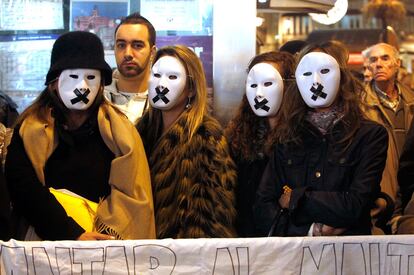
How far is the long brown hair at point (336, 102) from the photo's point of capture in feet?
9.03

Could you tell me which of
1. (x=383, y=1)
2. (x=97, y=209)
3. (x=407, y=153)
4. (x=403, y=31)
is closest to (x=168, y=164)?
(x=97, y=209)

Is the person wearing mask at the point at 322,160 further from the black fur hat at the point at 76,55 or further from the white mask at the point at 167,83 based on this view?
the black fur hat at the point at 76,55

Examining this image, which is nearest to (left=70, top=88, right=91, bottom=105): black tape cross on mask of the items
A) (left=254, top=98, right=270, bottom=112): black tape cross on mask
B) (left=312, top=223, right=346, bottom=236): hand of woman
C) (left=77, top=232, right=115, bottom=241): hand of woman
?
(left=77, top=232, right=115, bottom=241): hand of woman

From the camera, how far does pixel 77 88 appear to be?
283cm

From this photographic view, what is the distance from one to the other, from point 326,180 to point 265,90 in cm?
62

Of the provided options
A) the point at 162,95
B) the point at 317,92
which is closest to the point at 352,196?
the point at 317,92

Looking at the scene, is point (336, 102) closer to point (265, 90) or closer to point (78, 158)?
point (265, 90)

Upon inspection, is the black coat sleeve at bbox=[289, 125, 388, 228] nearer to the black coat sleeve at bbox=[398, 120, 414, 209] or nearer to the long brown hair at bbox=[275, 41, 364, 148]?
the long brown hair at bbox=[275, 41, 364, 148]

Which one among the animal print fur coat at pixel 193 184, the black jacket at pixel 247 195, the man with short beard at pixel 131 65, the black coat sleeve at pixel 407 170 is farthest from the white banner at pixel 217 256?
the man with short beard at pixel 131 65

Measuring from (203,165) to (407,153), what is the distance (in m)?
1.13

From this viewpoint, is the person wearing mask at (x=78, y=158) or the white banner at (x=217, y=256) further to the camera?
the person wearing mask at (x=78, y=158)

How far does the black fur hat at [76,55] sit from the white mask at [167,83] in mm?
251

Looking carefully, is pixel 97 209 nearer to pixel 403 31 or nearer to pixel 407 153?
pixel 407 153

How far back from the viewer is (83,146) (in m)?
2.84
